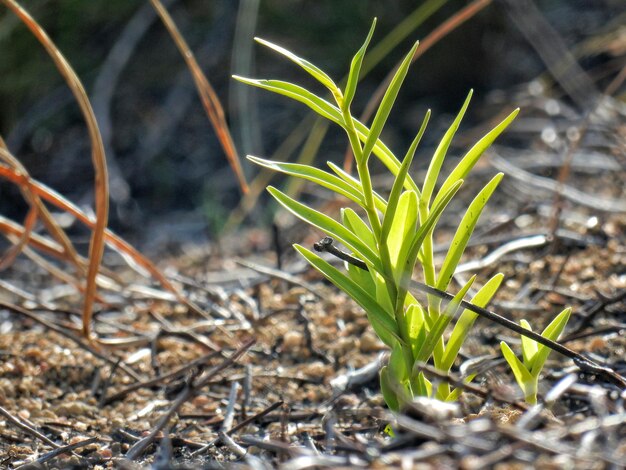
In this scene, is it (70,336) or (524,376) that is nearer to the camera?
(524,376)

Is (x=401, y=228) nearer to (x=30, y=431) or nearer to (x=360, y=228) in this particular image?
(x=360, y=228)

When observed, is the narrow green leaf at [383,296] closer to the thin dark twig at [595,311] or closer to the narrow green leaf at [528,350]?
the narrow green leaf at [528,350]

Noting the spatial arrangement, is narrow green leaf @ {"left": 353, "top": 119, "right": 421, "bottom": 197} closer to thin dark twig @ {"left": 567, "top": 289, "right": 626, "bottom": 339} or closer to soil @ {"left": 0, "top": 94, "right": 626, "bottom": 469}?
soil @ {"left": 0, "top": 94, "right": 626, "bottom": 469}

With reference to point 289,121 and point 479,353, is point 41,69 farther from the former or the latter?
point 479,353

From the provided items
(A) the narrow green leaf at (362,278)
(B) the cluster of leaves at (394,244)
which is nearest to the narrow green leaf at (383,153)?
(B) the cluster of leaves at (394,244)

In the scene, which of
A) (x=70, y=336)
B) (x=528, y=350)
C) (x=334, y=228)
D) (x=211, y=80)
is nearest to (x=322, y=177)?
(x=334, y=228)

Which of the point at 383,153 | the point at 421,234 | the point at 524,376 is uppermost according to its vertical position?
the point at 383,153
